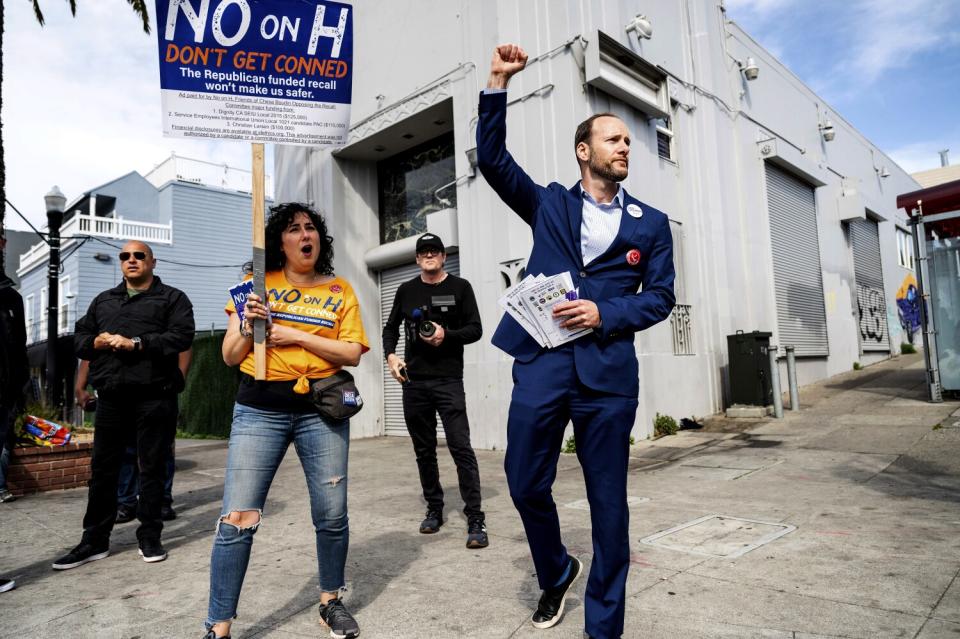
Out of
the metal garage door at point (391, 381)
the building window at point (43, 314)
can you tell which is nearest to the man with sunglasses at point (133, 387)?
the metal garage door at point (391, 381)

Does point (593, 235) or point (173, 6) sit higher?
point (173, 6)

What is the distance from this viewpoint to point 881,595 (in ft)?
9.66

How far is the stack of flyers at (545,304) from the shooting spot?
2496 millimetres

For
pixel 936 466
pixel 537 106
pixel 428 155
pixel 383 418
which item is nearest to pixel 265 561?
pixel 936 466

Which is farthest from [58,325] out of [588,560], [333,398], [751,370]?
[588,560]

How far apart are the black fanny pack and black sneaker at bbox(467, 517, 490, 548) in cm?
163

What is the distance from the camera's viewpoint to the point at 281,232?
9.76ft

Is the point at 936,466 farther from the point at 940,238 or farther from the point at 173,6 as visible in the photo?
the point at 173,6

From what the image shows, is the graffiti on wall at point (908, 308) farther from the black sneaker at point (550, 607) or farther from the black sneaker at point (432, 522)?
the black sneaker at point (550, 607)

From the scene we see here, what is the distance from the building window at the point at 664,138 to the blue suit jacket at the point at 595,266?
859cm

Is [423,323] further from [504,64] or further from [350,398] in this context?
[504,64]

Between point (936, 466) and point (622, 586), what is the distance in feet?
16.9

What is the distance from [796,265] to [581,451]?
13070 mm

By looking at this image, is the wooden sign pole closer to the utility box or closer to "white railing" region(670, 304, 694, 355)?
"white railing" region(670, 304, 694, 355)
